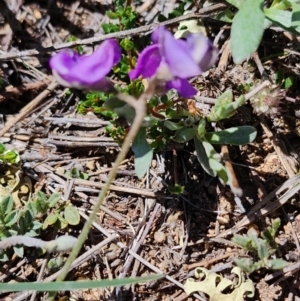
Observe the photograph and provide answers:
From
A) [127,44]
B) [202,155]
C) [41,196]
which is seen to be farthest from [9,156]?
[202,155]

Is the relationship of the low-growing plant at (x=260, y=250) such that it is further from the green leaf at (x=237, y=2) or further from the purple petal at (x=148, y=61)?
the green leaf at (x=237, y=2)

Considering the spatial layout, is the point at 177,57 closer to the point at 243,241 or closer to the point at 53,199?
the point at 243,241

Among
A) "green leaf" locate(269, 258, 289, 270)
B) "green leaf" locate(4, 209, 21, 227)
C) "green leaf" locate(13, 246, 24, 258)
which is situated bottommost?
"green leaf" locate(269, 258, 289, 270)

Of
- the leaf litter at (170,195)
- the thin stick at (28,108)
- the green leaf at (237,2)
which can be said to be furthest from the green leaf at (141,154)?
the thin stick at (28,108)

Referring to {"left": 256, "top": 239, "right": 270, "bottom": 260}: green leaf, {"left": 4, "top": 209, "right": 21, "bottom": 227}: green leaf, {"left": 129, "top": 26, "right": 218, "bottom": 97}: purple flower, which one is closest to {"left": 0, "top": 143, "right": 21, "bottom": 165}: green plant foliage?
{"left": 4, "top": 209, "right": 21, "bottom": 227}: green leaf

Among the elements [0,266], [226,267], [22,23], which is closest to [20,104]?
[22,23]

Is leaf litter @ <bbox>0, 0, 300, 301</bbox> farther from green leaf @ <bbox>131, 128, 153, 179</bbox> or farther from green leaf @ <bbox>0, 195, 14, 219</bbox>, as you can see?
green leaf @ <bbox>131, 128, 153, 179</bbox>
